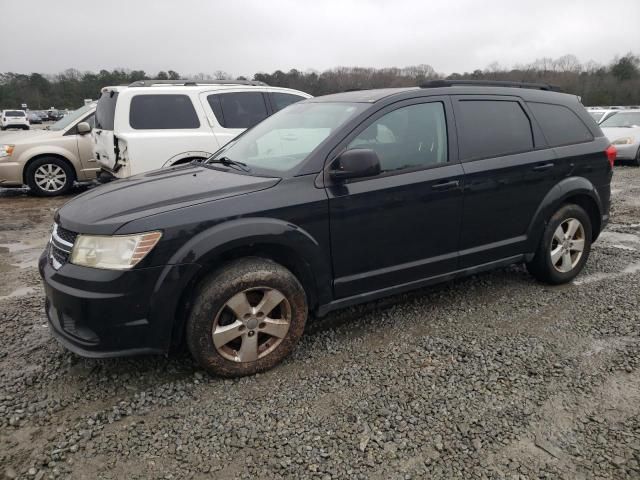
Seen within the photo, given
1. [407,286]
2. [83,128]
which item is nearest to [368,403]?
[407,286]

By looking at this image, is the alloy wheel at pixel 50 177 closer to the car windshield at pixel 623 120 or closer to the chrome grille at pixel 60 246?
the chrome grille at pixel 60 246

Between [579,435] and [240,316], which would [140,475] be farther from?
[579,435]

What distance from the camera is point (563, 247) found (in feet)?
14.1

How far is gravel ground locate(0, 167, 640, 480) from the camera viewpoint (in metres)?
2.26

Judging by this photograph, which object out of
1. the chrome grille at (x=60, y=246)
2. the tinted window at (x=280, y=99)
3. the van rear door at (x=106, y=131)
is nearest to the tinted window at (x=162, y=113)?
the van rear door at (x=106, y=131)

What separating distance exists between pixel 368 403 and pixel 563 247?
2.67 meters

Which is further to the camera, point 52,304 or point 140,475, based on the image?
Answer: point 52,304

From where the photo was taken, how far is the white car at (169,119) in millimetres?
6480

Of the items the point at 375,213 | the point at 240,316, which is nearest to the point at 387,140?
the point at 375,213

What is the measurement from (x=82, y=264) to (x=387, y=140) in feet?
7.01

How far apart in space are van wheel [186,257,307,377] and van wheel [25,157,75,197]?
7625 mm

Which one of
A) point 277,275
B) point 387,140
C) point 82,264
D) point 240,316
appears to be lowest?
point 240,316

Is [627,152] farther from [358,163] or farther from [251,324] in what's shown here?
[251,324]

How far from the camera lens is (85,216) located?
275 cm
